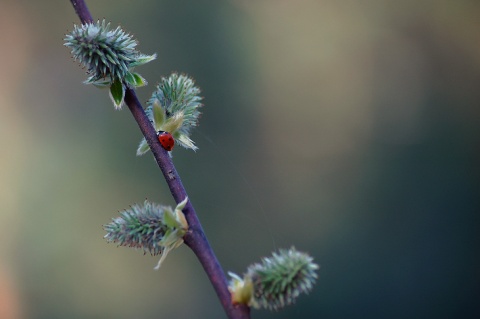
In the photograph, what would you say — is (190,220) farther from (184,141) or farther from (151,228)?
(184,141)

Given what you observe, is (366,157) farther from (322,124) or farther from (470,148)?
(470,148)

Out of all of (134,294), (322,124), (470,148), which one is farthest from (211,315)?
(470,148)

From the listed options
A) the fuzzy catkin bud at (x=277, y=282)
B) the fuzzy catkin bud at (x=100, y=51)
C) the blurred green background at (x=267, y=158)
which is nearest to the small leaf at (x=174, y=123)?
the fuzzy catkin bud at (x=100, y=51)

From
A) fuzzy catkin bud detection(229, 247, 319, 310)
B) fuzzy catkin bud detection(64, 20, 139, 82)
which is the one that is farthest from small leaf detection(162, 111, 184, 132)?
fuzzy catkin bud detection(229, 247, 319, 310)

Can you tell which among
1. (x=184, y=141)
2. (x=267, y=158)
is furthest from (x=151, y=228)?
(x=267, y=158)

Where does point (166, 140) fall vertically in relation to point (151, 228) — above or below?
above

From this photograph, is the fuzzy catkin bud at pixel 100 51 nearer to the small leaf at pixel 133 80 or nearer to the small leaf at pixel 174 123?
the small leaf at pixel 133 80
